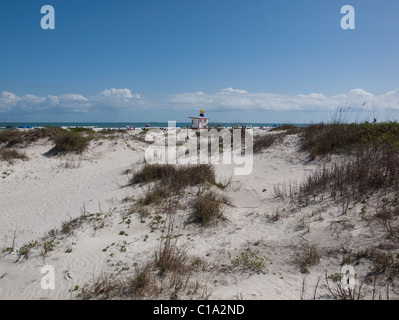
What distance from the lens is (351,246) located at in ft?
13.3

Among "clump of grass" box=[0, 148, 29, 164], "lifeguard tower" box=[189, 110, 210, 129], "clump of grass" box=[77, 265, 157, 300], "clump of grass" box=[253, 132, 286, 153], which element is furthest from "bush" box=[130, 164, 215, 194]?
"lifeguard tower" box=[189, 110, 210, 129]

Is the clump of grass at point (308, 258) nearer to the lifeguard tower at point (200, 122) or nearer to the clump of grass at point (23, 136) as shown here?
the clump of grass at point (23, 136)

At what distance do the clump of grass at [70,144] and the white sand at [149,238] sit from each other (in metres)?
4.90

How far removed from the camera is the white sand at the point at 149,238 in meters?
3.59

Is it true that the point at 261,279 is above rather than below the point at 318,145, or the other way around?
below

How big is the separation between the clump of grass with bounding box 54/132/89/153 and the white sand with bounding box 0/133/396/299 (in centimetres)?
490

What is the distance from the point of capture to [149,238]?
5012 millimetres

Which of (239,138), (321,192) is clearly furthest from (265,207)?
(239,138)

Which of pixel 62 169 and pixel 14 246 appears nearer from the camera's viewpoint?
pixel 14 246

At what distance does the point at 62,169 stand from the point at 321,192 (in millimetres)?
11296

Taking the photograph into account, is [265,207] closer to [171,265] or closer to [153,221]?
[153,221]

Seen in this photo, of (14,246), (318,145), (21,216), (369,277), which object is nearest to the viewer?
(369,277)

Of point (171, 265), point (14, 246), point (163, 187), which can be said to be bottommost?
point (14, 246)

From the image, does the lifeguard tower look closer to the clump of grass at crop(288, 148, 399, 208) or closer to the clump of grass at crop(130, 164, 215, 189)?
the clump of grass at crop(130, 164, 215, 189)
